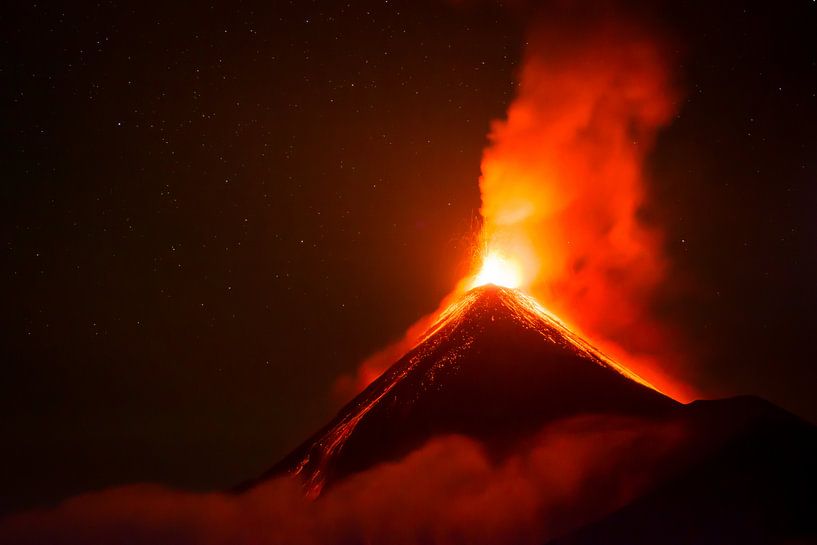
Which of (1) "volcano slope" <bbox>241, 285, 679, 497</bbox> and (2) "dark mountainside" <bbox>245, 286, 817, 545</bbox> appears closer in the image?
(2) "dark mountainside" <bbox>245, 286, 817, 545</bbox>

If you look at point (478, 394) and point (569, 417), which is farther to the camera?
point (478, 394)

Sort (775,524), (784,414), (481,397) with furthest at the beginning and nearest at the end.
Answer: (481,397) < (784,414) < (775,524)

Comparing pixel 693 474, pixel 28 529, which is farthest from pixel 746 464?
pixel 28 529

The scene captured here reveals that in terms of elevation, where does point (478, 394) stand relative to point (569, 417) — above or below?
above

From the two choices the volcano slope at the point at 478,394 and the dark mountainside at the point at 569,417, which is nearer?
the dark mountainside at the point at 569,417

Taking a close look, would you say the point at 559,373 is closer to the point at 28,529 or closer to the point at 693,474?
the point at 693,474
